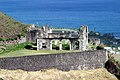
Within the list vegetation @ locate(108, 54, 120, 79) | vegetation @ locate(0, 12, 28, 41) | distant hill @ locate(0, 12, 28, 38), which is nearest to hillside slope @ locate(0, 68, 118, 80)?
vegetation @ locate(108, 54, 120, 79)

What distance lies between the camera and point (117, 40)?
83.3 meters

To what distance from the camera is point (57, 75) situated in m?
46.1

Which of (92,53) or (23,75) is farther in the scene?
(92,53)

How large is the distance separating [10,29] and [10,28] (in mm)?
608

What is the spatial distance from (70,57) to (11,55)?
5.39 meters

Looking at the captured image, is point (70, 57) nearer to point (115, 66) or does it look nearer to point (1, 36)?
point (115, 66)

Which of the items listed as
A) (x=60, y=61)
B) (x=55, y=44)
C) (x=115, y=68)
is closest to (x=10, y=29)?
(x=55, y=44)

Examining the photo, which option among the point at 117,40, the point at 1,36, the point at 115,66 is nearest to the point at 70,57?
the point at 115,66

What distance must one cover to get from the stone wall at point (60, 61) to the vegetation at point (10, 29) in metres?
8.87

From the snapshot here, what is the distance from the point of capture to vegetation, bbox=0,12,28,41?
57.1 meters

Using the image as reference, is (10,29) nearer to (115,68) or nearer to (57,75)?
(57,75)

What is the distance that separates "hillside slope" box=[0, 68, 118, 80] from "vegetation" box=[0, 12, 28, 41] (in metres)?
9.87

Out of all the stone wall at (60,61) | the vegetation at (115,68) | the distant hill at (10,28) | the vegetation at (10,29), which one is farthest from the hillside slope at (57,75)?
the distant hill at (10,28)

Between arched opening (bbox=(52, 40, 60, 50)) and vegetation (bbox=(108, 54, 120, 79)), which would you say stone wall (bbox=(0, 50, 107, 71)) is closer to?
vegetation (bbox=(108, 54, 120, 79))
